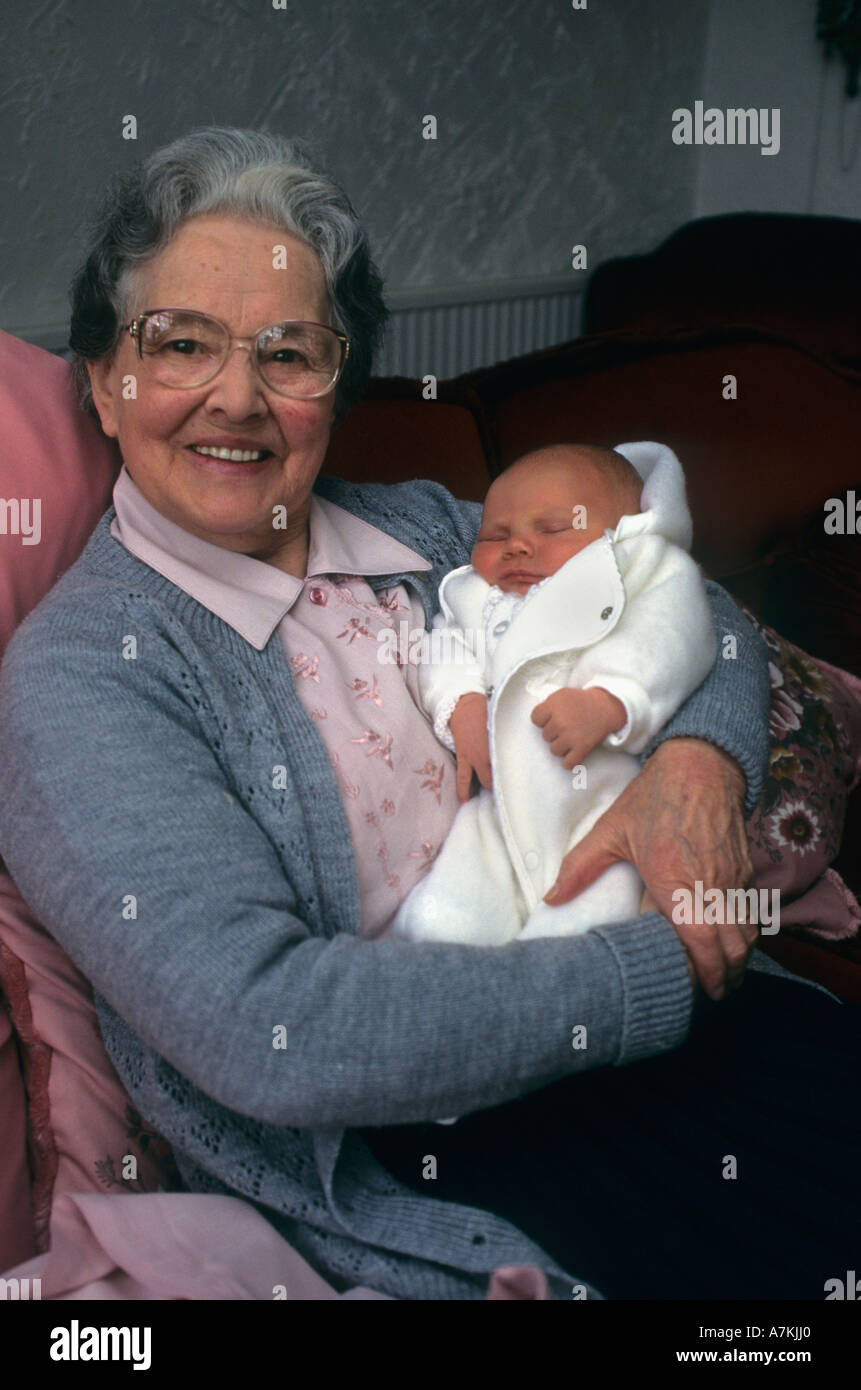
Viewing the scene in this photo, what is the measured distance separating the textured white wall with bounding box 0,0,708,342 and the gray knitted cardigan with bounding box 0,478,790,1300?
1.27 m

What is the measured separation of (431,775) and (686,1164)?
18.2 inches

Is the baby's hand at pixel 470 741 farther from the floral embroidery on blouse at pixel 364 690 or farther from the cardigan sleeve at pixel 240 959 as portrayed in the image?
the cardigan sleeve at pixel 240 959

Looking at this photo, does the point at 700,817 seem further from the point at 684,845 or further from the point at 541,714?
the point at 541,714

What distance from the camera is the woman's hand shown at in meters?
1.16

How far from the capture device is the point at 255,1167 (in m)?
1.09

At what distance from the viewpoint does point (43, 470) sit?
4.37 feet

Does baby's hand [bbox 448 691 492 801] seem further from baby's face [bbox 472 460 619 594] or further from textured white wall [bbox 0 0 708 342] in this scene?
textured white wall [bbox 0 0 708 342]

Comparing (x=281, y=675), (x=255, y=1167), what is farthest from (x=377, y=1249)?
(x=281, y=675)

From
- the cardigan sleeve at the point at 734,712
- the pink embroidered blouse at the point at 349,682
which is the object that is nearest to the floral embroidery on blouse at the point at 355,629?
the pink embroidered blouse at the point at 349,682

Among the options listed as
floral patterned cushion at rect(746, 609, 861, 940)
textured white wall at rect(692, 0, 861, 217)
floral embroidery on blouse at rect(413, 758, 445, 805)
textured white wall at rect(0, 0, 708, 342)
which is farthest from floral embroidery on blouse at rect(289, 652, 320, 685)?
textured white wall at rect(692, 0, 861, 217)

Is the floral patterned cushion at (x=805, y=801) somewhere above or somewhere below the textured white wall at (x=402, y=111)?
below

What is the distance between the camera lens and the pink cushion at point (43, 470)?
1290 mm

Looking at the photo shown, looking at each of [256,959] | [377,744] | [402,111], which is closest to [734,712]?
[377,744]

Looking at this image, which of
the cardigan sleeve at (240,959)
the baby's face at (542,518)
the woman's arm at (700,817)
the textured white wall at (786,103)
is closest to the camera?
the cardigan sleeve at (240,959)
